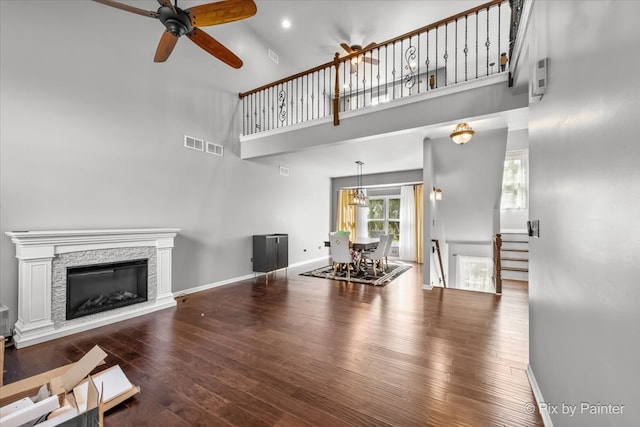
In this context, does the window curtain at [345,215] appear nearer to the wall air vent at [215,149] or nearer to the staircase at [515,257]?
the staircase at [515,257]

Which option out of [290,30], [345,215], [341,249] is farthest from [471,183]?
[290,30]

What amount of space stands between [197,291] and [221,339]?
2069 millimetres

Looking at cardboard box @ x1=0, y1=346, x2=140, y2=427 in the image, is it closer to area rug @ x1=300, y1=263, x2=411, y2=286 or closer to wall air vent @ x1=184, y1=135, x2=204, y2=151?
wall air vent @ x1=184, y1=135, x2=204, y2=151

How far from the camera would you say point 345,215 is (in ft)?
28.9

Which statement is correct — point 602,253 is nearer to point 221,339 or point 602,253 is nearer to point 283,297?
point 221,339

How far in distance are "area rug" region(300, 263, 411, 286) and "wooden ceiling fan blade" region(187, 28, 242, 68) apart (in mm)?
4236

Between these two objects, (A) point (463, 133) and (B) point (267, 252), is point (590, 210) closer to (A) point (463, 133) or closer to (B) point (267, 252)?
(A) point (463, 133)

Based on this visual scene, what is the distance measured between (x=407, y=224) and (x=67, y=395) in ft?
25.8

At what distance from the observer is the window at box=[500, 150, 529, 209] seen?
6801mm

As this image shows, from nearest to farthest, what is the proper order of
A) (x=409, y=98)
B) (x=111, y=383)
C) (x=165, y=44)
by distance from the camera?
(x=111, y=383)
(x=165, y=44)
(x=409, y=98)

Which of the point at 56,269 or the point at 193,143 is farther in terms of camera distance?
the point at 193,143

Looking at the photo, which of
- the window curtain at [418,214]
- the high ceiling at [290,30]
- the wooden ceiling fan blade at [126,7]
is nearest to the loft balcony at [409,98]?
the high ceiling at [290,30]

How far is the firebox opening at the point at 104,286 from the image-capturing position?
2.99 m

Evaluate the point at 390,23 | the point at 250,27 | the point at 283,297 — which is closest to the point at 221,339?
the point at 283,297
